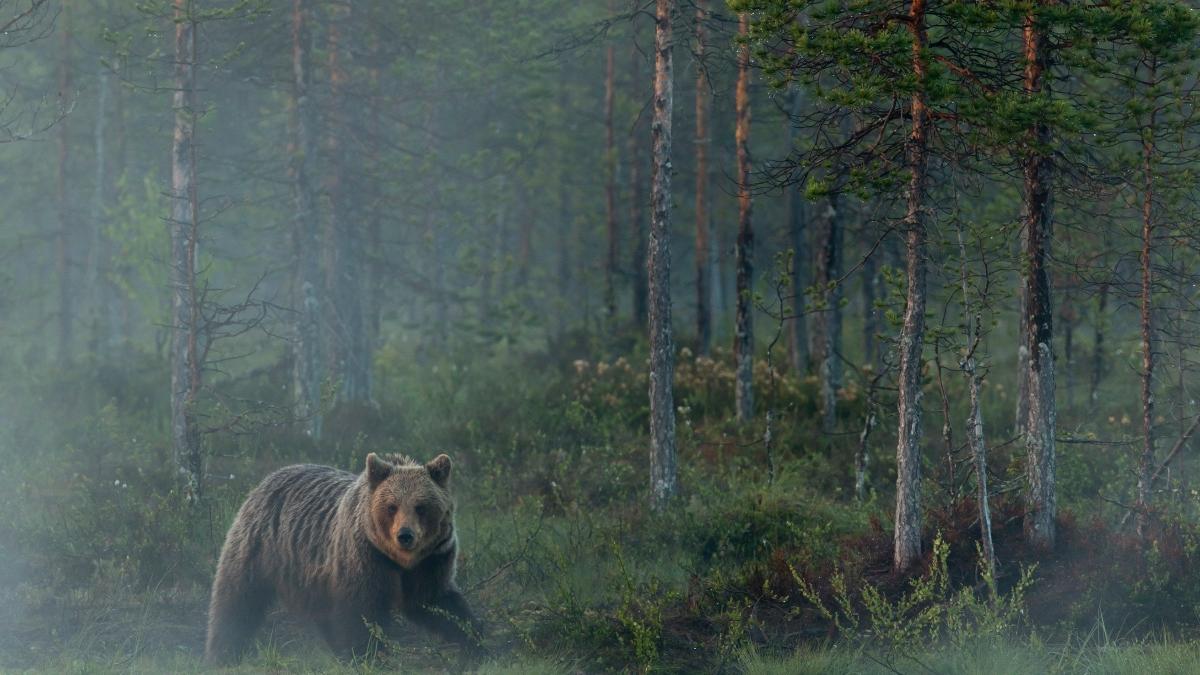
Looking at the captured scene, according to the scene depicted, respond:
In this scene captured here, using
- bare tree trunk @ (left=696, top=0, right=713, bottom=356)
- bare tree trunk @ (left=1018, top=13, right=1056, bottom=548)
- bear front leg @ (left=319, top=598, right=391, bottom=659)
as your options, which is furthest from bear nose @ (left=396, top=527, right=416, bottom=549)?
bare tree trunk @ (left=696, top=0, right=713, bottom=356)

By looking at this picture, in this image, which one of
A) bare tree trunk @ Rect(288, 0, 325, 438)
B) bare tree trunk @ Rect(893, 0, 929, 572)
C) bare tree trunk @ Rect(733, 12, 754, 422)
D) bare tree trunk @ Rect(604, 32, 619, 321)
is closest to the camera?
bare tree trunk @ Rect(893, 0, 929, 572)

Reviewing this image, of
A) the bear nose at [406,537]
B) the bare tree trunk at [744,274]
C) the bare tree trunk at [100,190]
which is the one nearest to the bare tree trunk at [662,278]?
the bare tree trunk at [744,274]

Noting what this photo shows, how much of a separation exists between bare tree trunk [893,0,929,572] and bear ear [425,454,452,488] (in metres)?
3.99

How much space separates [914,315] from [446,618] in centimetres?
492

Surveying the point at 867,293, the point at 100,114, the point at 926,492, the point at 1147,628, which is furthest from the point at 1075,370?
the point at 100,114

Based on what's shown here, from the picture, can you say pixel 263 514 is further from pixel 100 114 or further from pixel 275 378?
pixel 100 114

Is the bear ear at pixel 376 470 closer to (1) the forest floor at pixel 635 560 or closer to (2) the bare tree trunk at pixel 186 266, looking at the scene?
(1) the forest floor at pixel 635 560

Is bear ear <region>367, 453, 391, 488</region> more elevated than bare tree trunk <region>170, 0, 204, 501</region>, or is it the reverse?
bare tree trunk <region>170, 0, 204, 501</region>

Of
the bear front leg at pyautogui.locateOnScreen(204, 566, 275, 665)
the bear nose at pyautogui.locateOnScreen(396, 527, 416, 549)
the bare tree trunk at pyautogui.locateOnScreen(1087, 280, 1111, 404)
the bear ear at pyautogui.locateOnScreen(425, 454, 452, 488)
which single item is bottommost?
the bear front leg at pyautogui.locateOnScreen(204, 566, 275, 665)

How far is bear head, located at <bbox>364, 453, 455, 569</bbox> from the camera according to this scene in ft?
31.6

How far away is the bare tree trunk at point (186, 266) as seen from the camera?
583 inches

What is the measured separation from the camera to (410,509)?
31.5 ft

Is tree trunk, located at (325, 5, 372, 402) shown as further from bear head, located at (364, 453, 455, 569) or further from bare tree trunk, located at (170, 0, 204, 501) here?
bear head, located at (364, 453, 455, 569)

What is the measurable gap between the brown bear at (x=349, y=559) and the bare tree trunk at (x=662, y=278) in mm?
4944
